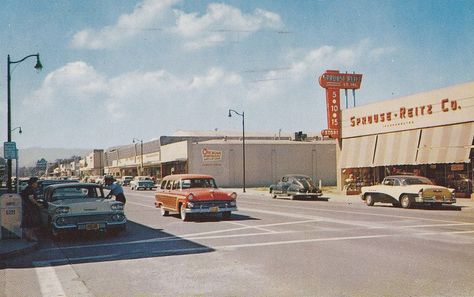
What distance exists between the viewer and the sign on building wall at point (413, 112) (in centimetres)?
2808

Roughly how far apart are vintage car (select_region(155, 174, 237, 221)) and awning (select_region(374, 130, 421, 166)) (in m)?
17.7

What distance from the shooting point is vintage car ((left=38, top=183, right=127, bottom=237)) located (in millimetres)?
12891

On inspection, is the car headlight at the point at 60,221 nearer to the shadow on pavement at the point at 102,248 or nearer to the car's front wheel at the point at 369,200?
the shadow on pavement at the point at 102,248

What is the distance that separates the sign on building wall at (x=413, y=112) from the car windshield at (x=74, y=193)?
21.9 metres

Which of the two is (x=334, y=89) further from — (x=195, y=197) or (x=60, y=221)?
(x=60, y=221)

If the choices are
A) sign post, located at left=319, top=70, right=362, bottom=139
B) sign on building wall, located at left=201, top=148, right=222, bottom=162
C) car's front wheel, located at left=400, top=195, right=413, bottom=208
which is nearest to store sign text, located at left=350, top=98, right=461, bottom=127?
sign post, located at left=319, top=70, right=362, bottom=139

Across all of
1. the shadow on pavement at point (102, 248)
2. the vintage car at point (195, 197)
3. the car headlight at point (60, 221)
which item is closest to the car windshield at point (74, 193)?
the shadow on pavement at point (102, 248)

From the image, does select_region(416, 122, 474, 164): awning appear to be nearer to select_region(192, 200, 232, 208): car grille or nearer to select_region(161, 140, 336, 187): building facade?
select_region(192, 200, 232, 208): car grille

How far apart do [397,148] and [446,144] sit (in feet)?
14.4

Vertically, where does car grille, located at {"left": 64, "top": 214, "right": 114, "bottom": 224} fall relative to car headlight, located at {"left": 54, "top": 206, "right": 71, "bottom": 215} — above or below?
below

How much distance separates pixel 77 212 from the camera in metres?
13.0

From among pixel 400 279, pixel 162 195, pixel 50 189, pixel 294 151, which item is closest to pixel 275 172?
pixel 294 151

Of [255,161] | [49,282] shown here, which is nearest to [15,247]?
[49,282]

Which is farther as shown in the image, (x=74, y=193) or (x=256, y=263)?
(x=74, y=193)
